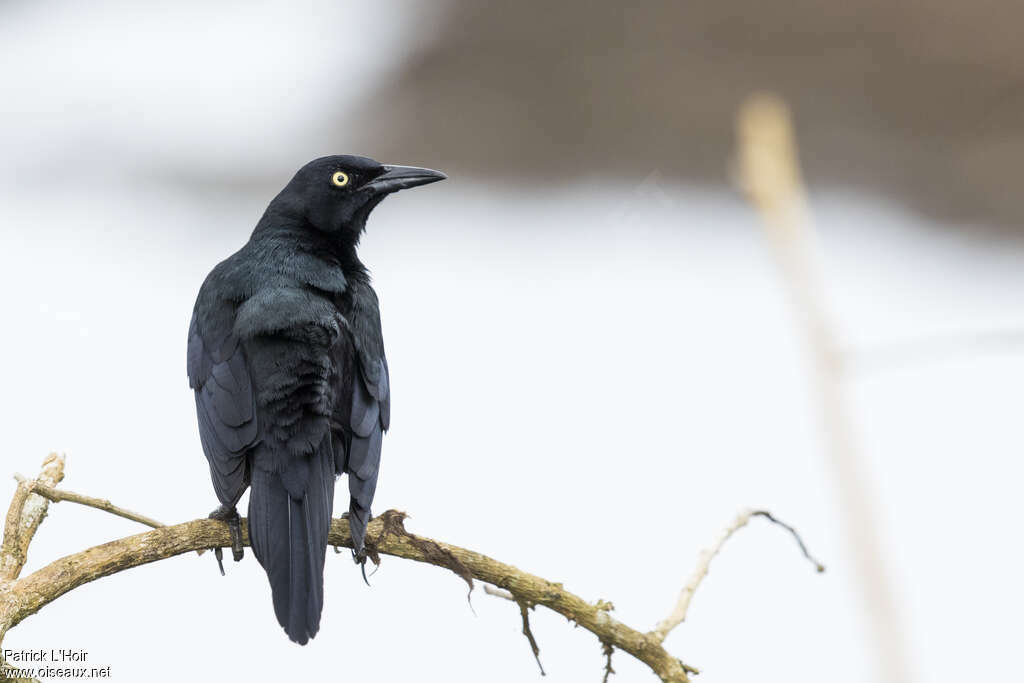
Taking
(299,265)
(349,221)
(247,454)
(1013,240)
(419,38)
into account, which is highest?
(419,38)

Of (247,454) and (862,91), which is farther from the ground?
(862,91)

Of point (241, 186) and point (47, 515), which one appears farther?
point (241, 186)

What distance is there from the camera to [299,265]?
321 cm

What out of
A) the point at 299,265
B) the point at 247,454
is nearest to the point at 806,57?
the point at 299,265

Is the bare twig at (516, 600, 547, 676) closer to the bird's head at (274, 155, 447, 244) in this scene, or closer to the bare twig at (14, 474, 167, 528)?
the bare twig at (14, 474, 167, 528)

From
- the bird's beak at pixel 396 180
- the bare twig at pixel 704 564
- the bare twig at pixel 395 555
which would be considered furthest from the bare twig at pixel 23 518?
the bird's beak at pixel 396 180

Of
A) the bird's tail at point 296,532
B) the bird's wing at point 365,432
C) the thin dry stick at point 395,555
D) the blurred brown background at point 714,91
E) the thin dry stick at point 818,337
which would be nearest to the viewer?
the thin dry stick at point 818,337

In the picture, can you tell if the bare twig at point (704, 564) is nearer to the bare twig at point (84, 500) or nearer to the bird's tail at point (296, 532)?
the bird's tail at point (296, 532)

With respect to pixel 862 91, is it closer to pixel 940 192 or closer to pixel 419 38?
pixel 940 192

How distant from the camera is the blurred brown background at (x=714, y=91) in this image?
7.39 m

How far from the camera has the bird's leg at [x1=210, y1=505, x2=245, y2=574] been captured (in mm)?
2506

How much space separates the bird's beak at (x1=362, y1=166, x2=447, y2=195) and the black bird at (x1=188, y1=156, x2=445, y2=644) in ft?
0.41

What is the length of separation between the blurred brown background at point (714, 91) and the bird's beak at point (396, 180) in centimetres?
416

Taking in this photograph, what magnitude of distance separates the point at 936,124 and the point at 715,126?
1.49 metres
